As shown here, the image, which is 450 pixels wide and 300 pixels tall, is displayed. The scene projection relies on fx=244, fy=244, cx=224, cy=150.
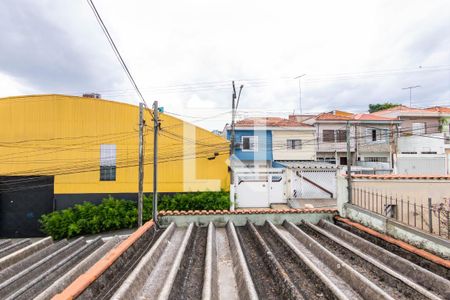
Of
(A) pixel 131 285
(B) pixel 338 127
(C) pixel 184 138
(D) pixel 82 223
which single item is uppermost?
(B) pixel 338 127

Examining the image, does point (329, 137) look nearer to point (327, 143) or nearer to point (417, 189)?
point (327, 143)

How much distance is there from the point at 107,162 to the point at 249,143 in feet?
40.6

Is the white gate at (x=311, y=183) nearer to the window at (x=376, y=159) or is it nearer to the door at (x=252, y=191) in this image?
the door at (x=252, y=191)

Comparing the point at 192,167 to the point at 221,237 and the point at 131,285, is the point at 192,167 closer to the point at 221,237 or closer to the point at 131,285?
the point at 221,237

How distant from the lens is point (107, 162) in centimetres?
1577

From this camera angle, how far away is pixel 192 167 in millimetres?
16219

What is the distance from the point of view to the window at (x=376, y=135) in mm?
24719

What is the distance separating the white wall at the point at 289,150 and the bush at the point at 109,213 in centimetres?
968

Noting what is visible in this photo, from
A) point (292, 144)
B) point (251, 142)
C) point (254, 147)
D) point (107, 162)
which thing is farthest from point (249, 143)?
point (107, 162)

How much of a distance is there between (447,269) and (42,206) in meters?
19.3

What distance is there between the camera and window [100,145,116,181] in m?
15.6

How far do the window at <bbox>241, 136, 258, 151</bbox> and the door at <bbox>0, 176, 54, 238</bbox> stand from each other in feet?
49.0

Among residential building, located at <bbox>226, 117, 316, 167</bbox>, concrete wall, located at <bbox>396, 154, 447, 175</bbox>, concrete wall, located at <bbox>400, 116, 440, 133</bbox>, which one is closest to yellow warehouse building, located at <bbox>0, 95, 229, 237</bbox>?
residential building, located at <bbox>226, 117, 316, 167</bbox>

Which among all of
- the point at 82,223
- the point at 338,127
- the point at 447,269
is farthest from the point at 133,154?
the point at 338,127
